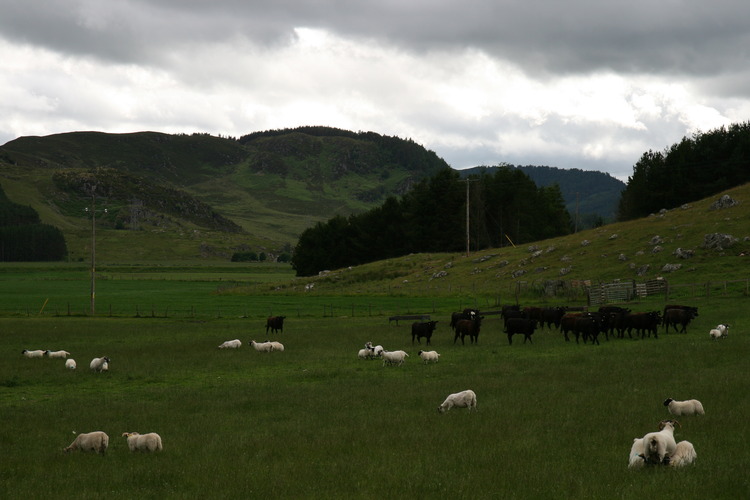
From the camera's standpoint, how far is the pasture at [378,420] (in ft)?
44.1

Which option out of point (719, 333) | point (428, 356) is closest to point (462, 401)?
point (428, 356)

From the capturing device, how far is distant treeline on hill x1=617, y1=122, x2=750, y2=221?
112062 mm

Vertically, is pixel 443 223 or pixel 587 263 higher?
pixel 443 223

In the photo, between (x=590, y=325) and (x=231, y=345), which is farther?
(x=231, y=345)

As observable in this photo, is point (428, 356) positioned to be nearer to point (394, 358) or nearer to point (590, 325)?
point (394, 358)

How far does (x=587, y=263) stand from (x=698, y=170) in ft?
152

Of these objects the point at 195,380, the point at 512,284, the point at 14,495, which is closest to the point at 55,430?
the point at 14,495

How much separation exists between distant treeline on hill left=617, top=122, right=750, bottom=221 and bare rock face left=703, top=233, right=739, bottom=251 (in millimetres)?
40116

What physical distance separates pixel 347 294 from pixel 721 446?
76.0 m

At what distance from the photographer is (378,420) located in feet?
63.9

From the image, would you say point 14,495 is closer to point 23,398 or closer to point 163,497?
point 163,497

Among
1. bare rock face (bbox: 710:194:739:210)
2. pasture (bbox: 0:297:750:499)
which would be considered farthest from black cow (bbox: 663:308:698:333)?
bare rock face (bbox: 710:194:739:210)

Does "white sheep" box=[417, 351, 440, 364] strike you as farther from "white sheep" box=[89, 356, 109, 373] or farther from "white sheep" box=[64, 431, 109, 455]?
"white sheep" box=[64, 431, 109, 455]

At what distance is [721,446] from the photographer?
15008 mm
